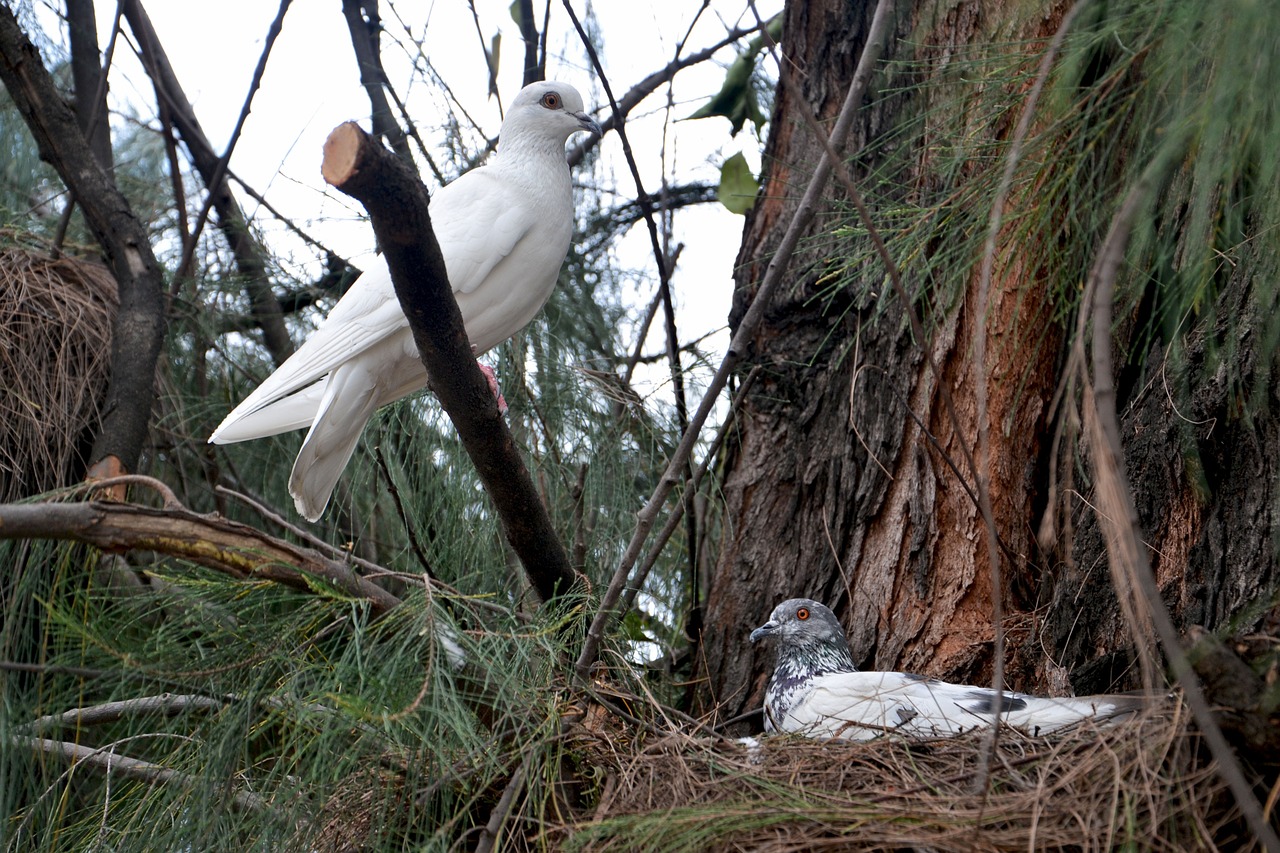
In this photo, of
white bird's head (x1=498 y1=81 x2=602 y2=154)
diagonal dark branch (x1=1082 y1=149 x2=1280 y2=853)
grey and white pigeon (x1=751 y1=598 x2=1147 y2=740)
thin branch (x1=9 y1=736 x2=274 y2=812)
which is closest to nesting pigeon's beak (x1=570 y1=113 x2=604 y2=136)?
white bird's head (x1=498 y1=81 x2=602 y2=154)

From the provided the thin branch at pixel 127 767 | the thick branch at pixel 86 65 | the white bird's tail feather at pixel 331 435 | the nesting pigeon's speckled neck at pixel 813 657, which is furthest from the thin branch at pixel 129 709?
the thick branch at pixel 86 65

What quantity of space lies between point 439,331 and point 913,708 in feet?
4.80

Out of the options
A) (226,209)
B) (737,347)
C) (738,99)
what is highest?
(738,99)

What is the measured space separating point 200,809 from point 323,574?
58 centimetres

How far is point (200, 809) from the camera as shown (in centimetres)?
239

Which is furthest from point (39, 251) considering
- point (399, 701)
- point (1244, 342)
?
point (1244, 342)

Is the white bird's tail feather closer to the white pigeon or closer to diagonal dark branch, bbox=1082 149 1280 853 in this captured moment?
the white pigeon

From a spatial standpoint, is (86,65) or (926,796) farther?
(86,65)

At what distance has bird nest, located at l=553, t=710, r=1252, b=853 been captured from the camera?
1818 millimetres

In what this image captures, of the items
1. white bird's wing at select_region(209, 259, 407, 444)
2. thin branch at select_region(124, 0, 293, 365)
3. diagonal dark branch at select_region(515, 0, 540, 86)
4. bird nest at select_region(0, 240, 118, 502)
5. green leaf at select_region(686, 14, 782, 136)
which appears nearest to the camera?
white bird's wing at select_region(209, 259, 407, 444)

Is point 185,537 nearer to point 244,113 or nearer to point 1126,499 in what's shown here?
point 1126,499

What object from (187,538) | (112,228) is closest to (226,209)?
(112,228)

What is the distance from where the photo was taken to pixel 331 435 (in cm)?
343

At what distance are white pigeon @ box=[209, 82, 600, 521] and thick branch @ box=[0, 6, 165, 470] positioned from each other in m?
0.57
